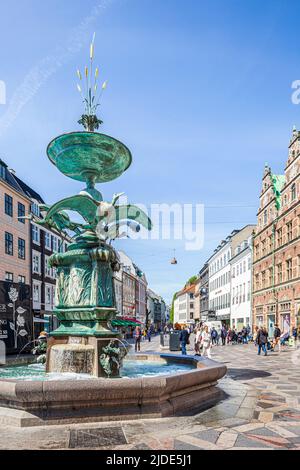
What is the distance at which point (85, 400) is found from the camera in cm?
655

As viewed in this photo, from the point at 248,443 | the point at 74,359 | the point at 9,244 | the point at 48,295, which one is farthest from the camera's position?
the point at 48,295

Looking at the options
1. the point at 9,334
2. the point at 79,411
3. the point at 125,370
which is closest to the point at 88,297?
the point at 125,370

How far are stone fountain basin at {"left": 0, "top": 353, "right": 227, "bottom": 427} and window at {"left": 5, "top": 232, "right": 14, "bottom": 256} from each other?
31.6 m

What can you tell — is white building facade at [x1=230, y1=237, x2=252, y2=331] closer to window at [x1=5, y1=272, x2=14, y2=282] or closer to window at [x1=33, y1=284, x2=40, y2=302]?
window at [x1=33, y1=284, x2=40, y2=302]

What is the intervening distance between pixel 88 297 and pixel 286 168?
108 ft

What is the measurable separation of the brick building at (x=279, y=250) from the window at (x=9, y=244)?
2580 centimetres

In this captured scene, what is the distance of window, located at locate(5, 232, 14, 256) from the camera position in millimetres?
36375

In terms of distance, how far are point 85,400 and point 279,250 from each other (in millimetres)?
36412

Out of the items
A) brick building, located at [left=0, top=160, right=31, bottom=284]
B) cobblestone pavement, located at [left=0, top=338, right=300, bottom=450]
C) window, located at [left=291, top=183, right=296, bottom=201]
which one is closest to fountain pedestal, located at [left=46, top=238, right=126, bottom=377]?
cobblestone pavement, located at [left=0, top=338, right=300, bottom=450]

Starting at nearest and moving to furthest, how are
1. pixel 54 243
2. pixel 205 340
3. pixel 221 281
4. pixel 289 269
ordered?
pixel 205 340 → pixel 289 269 → pixel 54 243 → pixel 221 281

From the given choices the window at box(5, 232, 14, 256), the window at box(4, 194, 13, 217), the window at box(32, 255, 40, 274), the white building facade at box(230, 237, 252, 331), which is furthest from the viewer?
the white building facade at box(230, 237, 252, 331)

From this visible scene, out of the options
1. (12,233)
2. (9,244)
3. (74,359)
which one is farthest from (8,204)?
(74,359)

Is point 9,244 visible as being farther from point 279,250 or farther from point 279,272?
point 279,272

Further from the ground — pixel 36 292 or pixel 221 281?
pixel 221 281
